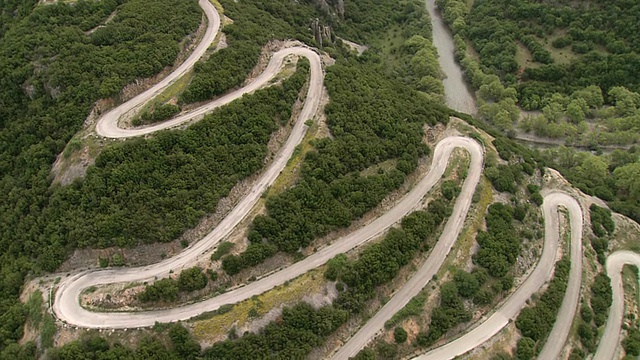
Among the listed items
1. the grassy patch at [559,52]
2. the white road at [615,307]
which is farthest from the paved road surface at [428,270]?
the grassy patch at [559,52]

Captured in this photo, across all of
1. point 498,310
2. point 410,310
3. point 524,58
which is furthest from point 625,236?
point 524,58

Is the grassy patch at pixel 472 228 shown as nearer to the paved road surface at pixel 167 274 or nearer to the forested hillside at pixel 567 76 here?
the paved road surface at pixel 167 274

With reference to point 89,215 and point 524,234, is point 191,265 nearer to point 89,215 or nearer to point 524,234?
point 89,215

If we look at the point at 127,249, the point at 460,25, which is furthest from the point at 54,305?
→ the point at 460,25

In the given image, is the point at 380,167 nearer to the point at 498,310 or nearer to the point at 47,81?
the point at 498,310

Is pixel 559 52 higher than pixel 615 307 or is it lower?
higher

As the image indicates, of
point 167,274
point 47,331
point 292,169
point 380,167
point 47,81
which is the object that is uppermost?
point 47,81
